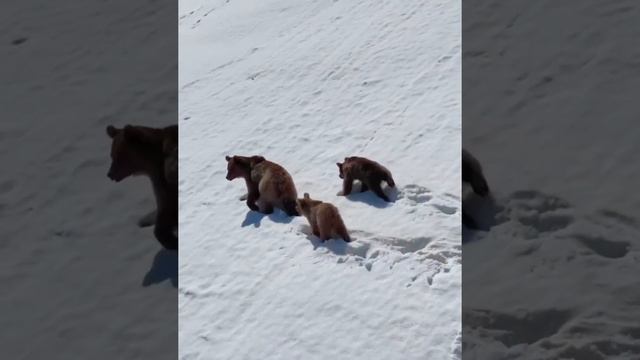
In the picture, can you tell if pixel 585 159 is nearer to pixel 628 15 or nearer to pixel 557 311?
pixel 557 311

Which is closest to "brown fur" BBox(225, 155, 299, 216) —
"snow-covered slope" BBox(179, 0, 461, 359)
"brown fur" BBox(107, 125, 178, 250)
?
"snow-covered slope" BBox(179, 0, 461, 359)

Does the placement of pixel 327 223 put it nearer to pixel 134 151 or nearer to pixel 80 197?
pixel 134 151

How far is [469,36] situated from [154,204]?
645cm

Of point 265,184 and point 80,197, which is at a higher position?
point 265,184

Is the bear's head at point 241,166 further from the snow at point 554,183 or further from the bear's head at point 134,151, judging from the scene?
the snow at point 554,183

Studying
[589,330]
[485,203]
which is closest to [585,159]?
[485,203]

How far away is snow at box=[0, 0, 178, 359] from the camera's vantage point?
920 centimetres

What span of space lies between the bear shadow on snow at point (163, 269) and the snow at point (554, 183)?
2.65 metres

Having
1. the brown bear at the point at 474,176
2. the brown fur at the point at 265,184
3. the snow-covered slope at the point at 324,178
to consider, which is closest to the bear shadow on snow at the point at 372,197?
the snow-covered slope at the point at 324,178

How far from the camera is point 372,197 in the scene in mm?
10391

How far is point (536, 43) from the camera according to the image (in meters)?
15.0

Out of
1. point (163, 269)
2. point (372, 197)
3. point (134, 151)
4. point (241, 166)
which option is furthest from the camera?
point (241, 166)

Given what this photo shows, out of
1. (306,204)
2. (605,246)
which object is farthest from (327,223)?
(605,246)

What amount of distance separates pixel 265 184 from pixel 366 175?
3.26 feet
